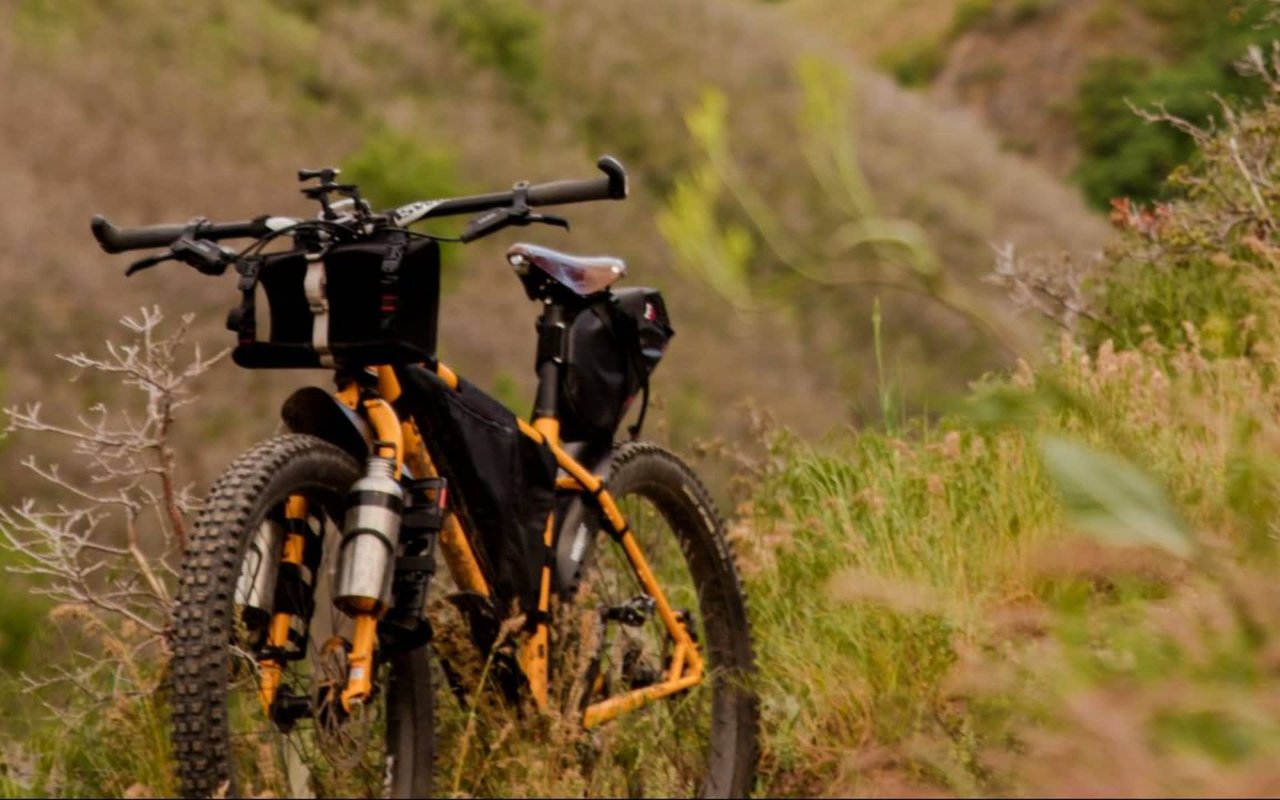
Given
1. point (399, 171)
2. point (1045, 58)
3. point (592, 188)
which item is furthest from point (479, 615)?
point (1045, 58)

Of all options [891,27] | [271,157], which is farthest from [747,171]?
[891,27]

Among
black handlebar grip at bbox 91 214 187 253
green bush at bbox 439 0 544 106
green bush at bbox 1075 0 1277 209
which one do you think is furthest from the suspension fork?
green bush at bbox 439 0 544 106

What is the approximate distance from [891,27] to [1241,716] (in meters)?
107

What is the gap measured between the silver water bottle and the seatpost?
2.57ft

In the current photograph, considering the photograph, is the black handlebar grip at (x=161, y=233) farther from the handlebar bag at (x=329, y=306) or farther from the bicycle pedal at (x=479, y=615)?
the bicycle pedal at (x=479, y=615)

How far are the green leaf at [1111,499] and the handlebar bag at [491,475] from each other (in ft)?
7.27

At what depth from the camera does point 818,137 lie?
1084 mm

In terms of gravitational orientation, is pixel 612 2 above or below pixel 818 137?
above

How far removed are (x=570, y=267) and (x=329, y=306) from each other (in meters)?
0.90

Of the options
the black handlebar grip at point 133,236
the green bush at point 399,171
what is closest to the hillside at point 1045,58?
the green bush at point 399,171

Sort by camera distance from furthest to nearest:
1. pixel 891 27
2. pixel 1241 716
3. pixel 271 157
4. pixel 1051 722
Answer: pixel 891 27, pixel 271 157, pixel 1051 722, pixel 1241 716

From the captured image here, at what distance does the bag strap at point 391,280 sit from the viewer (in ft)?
10.5

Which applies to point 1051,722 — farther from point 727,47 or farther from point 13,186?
point 727,47

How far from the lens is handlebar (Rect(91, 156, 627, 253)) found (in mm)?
3354
